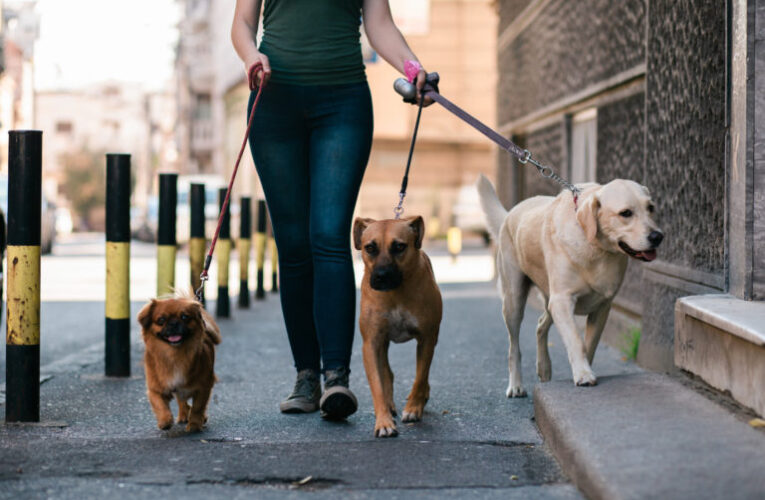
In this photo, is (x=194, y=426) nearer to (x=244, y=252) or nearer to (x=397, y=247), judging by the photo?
(x=397, y=247)

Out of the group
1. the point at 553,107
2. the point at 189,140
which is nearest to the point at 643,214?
the point at 553,107

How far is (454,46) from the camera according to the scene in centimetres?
3678

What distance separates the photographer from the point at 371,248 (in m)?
4.19

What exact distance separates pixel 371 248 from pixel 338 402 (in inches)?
23.7

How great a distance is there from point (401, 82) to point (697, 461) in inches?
84.3

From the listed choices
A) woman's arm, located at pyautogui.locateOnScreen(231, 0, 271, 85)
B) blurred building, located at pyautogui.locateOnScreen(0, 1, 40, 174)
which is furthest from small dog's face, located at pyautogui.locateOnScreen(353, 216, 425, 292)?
blurred building, located at pyautogui.locateOnScreen(0, 1, 40, 174)

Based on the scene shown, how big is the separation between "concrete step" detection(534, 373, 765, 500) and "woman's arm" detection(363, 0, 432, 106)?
1.51m

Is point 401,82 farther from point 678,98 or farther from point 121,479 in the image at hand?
point 121,479

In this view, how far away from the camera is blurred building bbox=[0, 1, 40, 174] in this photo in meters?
40.8

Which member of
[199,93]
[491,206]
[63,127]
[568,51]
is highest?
[63,127]

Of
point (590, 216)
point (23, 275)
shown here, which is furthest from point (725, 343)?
point (23, 275)

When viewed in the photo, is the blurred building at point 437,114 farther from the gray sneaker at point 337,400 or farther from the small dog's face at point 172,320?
the small dog's face at point 172,320

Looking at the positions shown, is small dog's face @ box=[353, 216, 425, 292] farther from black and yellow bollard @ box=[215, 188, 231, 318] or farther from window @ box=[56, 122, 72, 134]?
window @ box=[56, 122, 72, 134]

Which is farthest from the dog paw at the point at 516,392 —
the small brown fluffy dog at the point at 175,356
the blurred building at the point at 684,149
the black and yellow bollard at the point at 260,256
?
the black and yellow bollard at the point at 260,256
